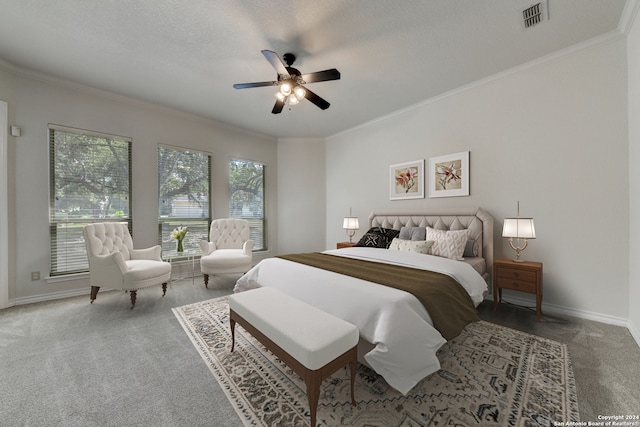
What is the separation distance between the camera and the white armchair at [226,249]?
3.80 metres

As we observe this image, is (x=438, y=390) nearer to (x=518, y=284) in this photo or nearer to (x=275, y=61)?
(x=518, y=284)

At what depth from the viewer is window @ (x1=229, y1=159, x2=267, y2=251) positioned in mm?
5266

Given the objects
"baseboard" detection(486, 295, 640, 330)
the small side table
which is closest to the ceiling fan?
the small side table

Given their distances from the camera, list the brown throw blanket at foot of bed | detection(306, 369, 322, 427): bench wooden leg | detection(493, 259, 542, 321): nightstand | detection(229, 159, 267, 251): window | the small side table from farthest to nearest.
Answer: detection(229, 159, 267, 251): window → the small side table → detection(493, 259, 542, 321): nightstand → the brown throw blanket at foot of bed → detection(306, 369, 322, 427): bench wooden leg

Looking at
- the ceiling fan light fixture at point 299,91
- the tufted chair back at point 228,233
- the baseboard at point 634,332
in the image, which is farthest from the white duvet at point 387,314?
the tufted chair back at point 228,233

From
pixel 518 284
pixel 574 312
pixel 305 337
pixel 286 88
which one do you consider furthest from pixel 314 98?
pixel 574 312

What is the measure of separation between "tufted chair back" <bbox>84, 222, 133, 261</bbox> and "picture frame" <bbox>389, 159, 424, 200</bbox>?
14.2 feet

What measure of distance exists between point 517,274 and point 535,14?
103 inches

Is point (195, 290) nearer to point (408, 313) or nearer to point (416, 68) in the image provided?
point (408, 313)

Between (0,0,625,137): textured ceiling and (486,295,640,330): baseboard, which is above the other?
(0,0,625,137): textured ceiling

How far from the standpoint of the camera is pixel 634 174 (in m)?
2.35

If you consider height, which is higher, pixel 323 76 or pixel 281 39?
pixel 281 39

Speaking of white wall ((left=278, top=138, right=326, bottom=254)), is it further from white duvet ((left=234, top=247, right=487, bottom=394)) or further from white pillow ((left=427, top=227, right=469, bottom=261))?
white duvet ((left=234, top=247, right=487, bottom=394))

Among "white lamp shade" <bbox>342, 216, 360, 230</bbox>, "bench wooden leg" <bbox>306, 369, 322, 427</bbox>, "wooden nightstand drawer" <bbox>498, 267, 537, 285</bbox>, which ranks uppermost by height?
"white lamp shade" <bbox>342, 216, 360, 230</bbox>
